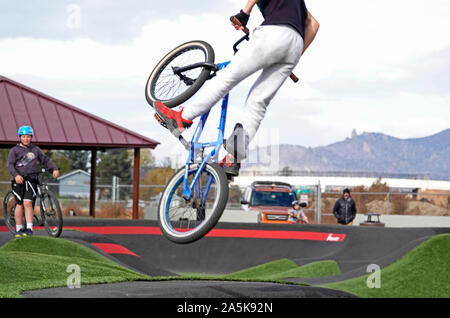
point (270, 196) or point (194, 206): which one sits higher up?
point (270, 196)

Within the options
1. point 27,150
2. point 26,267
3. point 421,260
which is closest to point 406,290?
point 421,260

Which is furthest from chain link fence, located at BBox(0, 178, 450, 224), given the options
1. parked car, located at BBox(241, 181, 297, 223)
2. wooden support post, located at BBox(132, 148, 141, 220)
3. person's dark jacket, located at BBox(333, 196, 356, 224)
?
person's dark jacket, located at BBox(333, 196, 356, 224)

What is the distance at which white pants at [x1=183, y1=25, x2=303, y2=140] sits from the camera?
493cm

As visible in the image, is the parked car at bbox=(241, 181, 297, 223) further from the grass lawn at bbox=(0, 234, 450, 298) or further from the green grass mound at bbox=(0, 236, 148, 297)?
the green grass mound at bbox=(0, 236, 148, 297)

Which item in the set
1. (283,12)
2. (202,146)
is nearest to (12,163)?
(202,146)

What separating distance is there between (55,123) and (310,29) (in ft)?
50.6

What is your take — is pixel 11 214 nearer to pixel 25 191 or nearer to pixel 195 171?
pixel 25 191

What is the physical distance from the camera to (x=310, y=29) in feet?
17.1

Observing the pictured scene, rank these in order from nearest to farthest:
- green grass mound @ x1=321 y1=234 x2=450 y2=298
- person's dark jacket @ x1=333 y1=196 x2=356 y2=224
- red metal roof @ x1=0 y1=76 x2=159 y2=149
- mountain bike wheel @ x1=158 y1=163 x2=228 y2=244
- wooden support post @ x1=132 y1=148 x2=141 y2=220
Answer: mountain bike wheel @ x1=158 y1=163 x2=228 y2=244 → green grass mound @ x1=321 y1=234 x2=450 y2=298 → person's dark jacket @ x1=333 y1=196 x2=356 y2=224 → red metal roof @ x1=0 y1=76 x2=159 y2=149 → wooden support post @ x1=132 y1=148 x2=141 y2=220

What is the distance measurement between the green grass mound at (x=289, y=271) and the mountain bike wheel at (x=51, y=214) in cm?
319

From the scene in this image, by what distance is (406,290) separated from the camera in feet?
25.4

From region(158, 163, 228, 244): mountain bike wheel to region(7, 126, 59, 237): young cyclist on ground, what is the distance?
5466 millimetres
